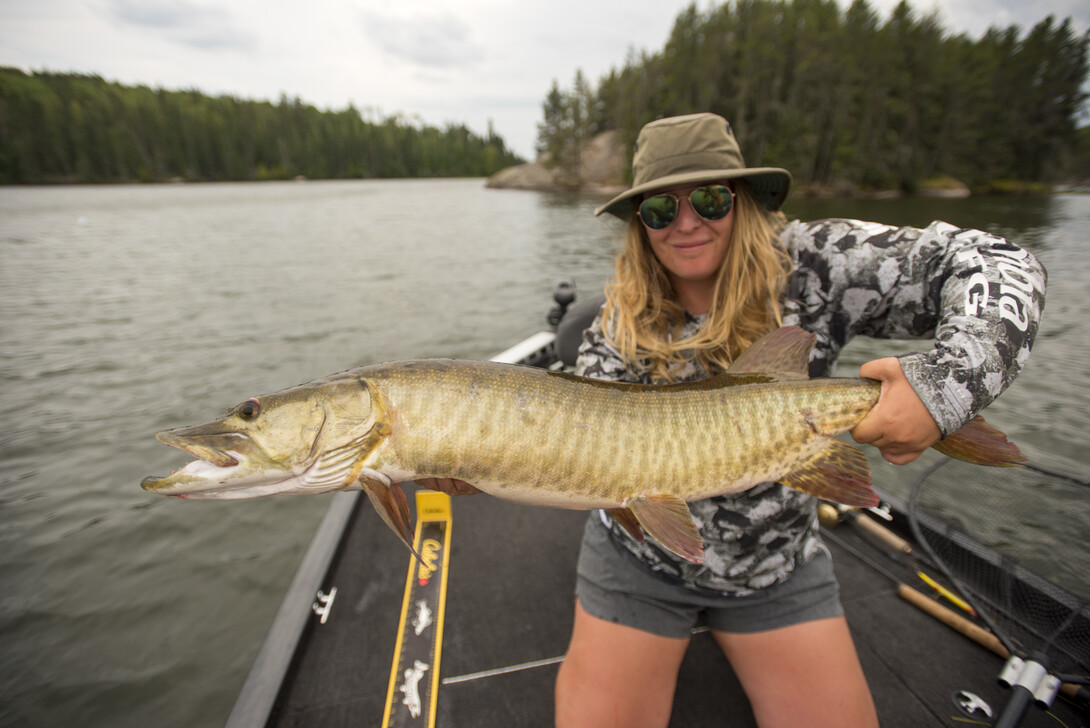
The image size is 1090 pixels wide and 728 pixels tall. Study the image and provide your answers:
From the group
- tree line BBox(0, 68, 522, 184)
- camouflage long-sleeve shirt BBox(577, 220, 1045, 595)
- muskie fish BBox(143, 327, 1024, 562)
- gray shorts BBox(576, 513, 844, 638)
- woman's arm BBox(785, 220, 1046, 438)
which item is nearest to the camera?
woman's arm BBox(785, 220, 1046, 438)

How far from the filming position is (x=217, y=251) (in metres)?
18.5

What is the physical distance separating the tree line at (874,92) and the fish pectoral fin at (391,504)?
158 feet

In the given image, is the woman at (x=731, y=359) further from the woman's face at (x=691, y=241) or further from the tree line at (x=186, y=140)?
the tree line at (x=186, y=140)

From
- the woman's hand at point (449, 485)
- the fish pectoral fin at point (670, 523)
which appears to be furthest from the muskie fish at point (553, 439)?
the woman's hand at point (449, 485)

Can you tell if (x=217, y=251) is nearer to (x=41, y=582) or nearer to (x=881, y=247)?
(x=41, y=582)

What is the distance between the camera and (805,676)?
1.84 m

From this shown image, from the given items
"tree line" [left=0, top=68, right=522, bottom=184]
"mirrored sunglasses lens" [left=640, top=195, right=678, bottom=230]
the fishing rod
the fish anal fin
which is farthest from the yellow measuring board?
"tree line" [left=0, top=68, right=522, bottom=184]

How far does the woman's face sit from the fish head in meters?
1.39

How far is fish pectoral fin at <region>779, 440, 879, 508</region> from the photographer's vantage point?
169cm

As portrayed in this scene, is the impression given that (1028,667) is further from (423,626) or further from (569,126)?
(569,126)

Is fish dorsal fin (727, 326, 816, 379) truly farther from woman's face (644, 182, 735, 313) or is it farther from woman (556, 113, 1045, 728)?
woman's face (644, 182, 735, 313)

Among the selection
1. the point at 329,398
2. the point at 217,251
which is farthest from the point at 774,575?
the point at 217,251

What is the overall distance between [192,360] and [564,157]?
196ft

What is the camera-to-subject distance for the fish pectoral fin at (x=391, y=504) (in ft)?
5.22
